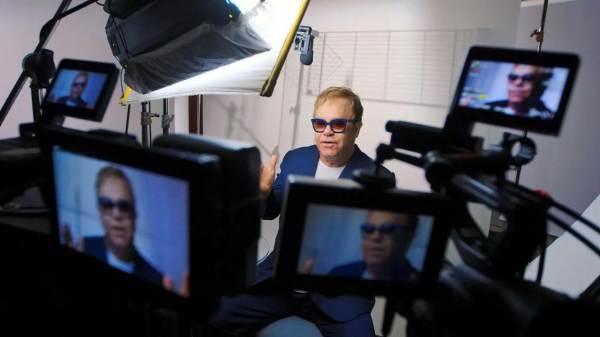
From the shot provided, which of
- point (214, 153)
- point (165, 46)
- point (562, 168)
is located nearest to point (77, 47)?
point (165, 46)

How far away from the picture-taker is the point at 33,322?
879 mm

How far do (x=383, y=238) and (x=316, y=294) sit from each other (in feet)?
2.62

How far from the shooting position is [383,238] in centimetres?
67

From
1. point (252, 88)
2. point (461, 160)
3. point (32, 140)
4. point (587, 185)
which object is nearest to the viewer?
point (461, 160)

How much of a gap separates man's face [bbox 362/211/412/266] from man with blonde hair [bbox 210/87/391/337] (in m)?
0.47

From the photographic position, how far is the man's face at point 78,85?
89 centimetres

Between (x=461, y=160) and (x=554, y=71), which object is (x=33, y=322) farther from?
(x=554, y=71)

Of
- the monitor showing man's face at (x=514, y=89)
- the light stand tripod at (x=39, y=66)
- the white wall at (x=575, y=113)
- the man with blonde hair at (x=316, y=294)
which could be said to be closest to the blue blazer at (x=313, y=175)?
the man with blonde hair at (x=316, y=294)

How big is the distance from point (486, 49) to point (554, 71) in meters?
0.12

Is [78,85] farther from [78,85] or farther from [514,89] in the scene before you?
[514,89]

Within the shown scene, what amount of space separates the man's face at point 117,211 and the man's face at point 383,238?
413mm

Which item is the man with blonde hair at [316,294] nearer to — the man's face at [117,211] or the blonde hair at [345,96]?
the blonde hair at [345,96]

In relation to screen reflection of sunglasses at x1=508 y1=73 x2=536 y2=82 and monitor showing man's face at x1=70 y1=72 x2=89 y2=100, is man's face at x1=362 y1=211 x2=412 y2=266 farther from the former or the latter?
monitor showing man's face at x1=70 y1=72 x2=89 y2=100

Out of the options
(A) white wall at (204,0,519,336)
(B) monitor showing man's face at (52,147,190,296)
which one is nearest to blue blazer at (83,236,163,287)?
(B) monitor showing man's face at (52,147,190,296)
